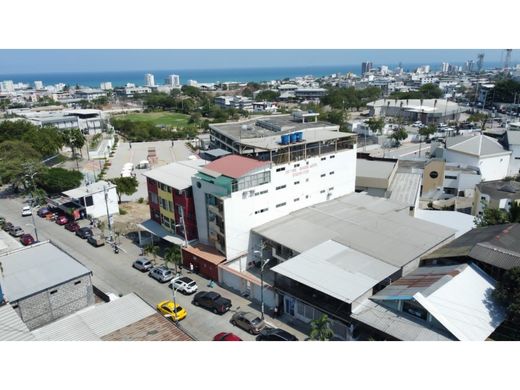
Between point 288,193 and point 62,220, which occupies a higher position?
point 288,193

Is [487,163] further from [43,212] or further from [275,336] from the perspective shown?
[43,212]

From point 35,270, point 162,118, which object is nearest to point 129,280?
point 35,270

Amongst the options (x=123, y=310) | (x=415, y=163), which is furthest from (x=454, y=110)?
(x=123, y=310)

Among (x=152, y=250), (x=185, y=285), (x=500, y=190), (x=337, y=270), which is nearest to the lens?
(x=337, y=270)

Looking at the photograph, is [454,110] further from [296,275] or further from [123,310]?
[123,310]

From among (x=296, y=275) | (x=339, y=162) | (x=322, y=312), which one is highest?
(x=339, y=162)

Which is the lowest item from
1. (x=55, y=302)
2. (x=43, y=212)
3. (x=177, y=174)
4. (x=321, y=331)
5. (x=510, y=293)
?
(x=43, y=212)

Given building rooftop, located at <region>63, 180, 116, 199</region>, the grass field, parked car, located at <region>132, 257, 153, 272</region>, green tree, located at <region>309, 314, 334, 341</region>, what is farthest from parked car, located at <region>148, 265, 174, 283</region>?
the grass field

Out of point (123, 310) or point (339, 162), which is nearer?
point (123, 310)
